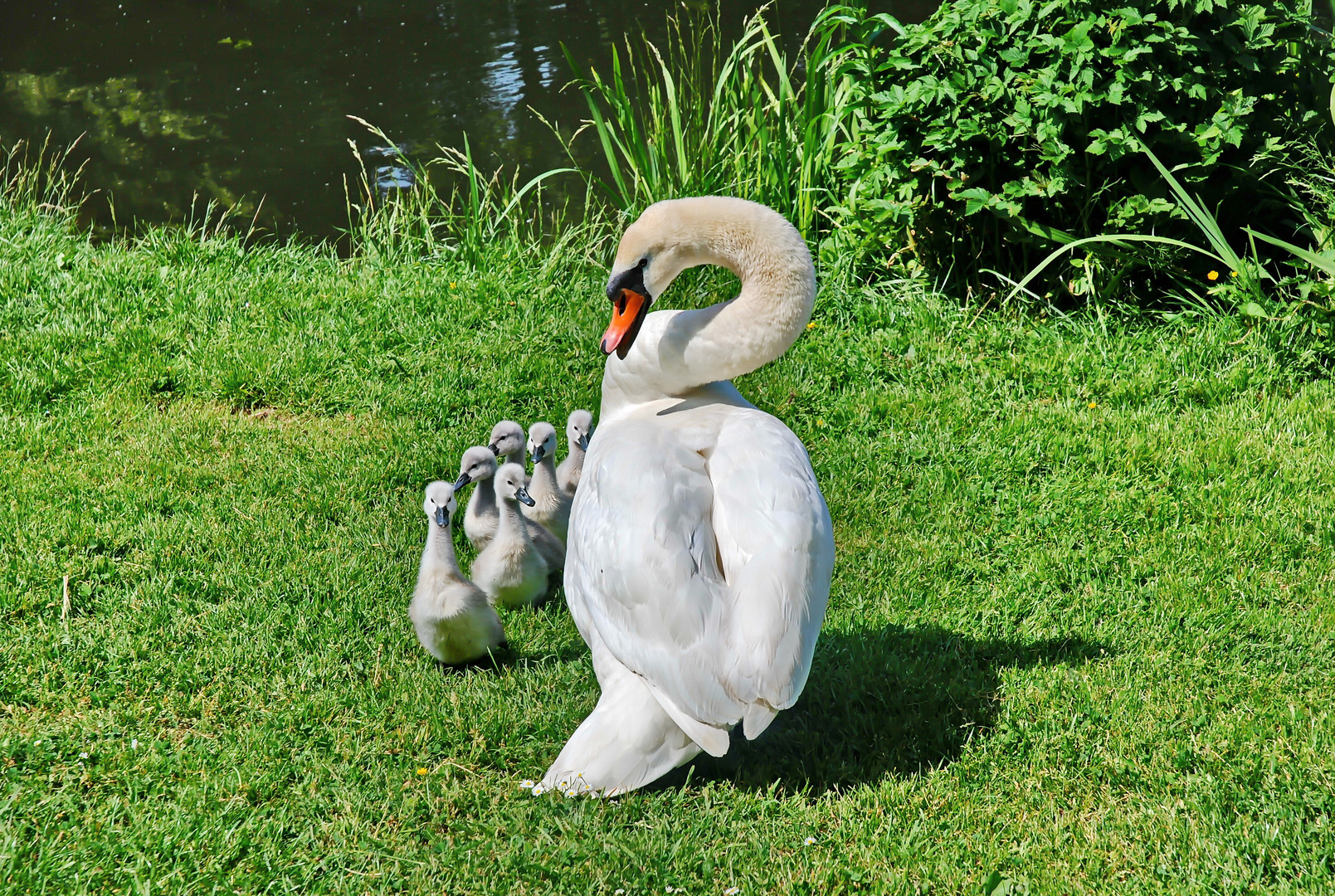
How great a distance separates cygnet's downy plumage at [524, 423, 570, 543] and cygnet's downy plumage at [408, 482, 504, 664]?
0.78 m

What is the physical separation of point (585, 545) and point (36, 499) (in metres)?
2.87

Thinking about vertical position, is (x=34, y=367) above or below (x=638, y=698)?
below

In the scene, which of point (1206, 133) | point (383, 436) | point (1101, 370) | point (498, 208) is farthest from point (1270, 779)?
point (498, 208)

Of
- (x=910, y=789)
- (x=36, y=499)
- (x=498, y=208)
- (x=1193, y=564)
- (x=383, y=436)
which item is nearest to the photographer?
(x=910, y=789)

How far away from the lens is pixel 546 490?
15.3 ft

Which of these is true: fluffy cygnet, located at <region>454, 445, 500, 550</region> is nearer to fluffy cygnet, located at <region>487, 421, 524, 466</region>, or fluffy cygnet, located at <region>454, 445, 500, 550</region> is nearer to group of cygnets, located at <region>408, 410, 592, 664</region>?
group of cygnets, located at <region>408, 410, 592, 664</region>

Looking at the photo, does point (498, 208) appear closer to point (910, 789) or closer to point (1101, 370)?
point (1101, 370)

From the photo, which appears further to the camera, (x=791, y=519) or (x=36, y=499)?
(x=36, y=499)

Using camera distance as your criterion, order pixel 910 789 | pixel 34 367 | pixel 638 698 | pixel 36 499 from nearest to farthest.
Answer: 1. pixel 638 698
2. pixel 910 789
3. pixel 36 499
4. pixel 34 367

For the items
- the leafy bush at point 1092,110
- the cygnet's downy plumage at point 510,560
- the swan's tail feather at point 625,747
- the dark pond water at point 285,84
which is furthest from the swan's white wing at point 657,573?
the dark pond water at point 285,84

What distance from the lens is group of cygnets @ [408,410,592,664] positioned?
3701 mm

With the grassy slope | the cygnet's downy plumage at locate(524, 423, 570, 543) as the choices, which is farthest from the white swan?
the cygnet's downy plumage at locate(524, 423, 570, 543)

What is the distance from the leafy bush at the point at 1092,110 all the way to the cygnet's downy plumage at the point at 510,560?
9.78ft

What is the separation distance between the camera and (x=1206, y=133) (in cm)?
547
